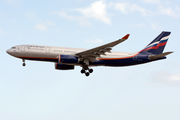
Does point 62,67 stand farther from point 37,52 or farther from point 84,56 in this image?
point 37,52

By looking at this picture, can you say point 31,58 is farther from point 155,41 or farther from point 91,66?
point 155,41

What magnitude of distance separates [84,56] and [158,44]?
1213cm

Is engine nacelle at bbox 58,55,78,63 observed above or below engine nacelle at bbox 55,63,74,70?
above

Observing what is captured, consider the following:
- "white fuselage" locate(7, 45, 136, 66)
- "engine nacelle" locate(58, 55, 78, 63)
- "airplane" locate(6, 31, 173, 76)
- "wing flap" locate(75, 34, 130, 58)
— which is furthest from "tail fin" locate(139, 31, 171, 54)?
"white fuselage" locate(7, 45, 136, 66)

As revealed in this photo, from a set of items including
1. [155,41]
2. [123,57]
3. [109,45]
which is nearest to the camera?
[109,45]

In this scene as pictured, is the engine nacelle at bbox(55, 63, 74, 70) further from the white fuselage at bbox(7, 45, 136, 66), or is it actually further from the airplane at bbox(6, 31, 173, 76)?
the white fuselage at bbox(7, 45, 136, 66)

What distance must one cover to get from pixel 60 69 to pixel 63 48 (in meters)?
4.72

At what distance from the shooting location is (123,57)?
37.5 metres

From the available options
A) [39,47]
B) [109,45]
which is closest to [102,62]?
[109,45]

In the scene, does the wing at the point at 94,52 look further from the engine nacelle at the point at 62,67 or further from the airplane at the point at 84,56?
the engine nacelle at the point at 62,67

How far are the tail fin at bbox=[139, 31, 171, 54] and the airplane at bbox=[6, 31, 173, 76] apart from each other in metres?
0.35

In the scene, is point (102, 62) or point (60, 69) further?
point (60, 69)

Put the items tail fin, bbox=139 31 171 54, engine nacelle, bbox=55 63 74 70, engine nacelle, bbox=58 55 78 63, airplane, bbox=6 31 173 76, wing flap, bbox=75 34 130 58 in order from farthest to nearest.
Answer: tail fin, bbox=139 31 171 54
engine nacelle, bbox=55 63 74 70
airplane, bbox=6 31 173 76
engine nacelle, bbox=58 55 78 63
wing flap, bbox=75 34 130 58

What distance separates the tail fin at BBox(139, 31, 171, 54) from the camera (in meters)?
39.8
